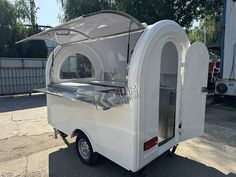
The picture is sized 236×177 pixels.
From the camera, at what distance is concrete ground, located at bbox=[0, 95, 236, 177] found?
3393mm

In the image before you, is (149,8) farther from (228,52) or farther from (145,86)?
(145,86)

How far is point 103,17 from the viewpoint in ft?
9.53

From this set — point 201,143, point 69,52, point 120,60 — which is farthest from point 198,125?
point 69,52

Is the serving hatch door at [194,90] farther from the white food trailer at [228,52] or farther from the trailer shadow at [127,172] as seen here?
the white food trailer at [228,52]

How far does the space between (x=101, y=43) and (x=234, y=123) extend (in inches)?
164

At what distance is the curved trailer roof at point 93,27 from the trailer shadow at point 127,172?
7.18ft

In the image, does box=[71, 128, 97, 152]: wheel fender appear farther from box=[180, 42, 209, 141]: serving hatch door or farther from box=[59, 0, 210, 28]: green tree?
box=[59, 0, 210, 28]: green tree

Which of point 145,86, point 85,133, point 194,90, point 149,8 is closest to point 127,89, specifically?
point 145,86

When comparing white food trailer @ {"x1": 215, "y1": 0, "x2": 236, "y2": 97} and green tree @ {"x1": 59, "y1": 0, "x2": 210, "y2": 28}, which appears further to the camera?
green tree @ {"x1": 59, "y1": 0, "x2": 210, "y2": 28}

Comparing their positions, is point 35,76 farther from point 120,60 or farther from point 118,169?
point 118,169

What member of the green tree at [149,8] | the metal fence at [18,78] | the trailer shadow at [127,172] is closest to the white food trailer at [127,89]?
the trailer shadow at [127,172]

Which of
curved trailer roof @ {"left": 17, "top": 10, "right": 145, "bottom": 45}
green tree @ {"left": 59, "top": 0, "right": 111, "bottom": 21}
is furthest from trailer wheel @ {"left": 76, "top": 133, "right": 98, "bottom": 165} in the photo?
green tree @ {"left": 59, "top": 0, "right": 111, "bottom": 21}

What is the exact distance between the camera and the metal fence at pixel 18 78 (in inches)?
416

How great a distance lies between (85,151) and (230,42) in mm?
6150
